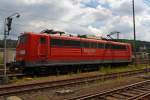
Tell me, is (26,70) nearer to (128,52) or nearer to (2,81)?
(2,81)

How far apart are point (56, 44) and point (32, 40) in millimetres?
2264

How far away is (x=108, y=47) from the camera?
2897 centimetres

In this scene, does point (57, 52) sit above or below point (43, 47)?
below

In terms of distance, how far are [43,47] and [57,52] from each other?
4.83ft

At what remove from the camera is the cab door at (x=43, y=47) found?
21273mm

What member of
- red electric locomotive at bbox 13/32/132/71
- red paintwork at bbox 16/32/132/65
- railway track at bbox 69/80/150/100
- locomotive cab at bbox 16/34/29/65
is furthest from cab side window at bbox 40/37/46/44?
railway track at bbox 69/80/150/100

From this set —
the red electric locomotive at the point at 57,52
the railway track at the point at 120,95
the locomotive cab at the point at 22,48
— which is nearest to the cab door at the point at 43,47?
the red electric locomotive at the point at 57,52

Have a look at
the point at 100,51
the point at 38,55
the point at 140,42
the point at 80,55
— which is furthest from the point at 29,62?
the point at 140,42

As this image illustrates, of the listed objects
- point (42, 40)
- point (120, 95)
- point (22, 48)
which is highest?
point (42, 40)

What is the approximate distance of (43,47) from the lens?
21.4 meters

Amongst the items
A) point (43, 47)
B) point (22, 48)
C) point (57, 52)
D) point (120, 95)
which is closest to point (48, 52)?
point (43, 47)

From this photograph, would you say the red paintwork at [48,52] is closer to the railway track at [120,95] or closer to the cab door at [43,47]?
the cab door at [43,47]

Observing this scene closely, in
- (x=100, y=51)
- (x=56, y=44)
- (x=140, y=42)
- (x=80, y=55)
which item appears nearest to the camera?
(x=56, y=44)

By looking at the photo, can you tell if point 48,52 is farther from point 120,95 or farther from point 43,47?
point 120,95
